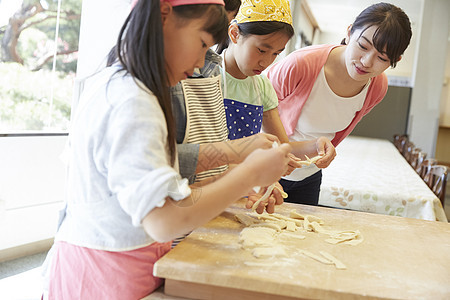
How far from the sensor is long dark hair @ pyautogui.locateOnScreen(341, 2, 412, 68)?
5.63ft

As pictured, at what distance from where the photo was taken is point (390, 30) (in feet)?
5.61

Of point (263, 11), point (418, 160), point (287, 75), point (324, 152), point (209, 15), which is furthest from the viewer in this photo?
point (418, 160)

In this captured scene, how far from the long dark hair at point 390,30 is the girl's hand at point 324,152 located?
44 centimetres

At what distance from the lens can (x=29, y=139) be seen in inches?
112

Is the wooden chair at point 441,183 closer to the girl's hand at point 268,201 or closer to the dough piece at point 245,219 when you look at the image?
the girl's hand at point 268,201

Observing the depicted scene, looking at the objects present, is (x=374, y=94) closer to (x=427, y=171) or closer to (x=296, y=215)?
(x=296, y=215)

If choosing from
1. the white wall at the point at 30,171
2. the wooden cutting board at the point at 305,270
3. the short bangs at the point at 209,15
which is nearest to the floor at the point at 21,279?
the white wall at the point at 30,171

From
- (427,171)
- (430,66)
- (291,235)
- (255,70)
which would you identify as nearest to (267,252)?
(291,235)

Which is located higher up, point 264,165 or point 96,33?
point 96,33

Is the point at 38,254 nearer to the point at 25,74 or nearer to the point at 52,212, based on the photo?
the point at 52,212

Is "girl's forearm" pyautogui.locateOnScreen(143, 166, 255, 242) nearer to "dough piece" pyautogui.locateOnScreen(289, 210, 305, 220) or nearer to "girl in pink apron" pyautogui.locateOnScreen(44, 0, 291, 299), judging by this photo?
"girl in pink apron" pyautogui.locateOnScreen(44, 0, 291, 299)

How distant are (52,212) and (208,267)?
97.3 inches

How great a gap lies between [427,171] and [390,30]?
2.33 meters

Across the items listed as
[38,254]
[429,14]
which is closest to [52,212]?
[38,254]
